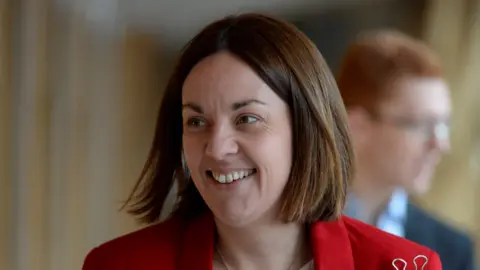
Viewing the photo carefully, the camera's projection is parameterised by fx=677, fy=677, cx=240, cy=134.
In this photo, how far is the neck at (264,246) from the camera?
0.81 metres

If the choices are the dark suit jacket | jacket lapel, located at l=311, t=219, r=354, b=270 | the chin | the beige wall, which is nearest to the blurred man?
the dark suit jacket

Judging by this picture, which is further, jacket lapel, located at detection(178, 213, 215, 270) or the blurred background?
the blurred background

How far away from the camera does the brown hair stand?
1185 millimetres

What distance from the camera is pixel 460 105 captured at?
170 centimetres

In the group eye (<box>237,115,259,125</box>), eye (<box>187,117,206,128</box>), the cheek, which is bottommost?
the cheek

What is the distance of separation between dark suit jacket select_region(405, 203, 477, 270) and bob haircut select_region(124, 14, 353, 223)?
41 centimetres

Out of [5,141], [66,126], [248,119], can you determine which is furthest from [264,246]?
[66,126]

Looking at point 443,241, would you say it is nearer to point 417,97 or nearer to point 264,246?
point 417,97

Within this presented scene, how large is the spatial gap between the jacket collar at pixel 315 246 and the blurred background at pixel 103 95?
0.66 meters

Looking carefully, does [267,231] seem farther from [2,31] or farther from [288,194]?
[2,31]

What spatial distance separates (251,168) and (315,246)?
0.14m

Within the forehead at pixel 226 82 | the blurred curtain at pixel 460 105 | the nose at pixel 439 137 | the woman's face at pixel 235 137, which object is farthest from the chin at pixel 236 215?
the blurred curtain at pixel 460 105

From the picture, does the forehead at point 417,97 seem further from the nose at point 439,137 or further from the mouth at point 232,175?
the mouth at point 232,175

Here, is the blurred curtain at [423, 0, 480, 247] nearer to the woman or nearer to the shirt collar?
the shirt collar
